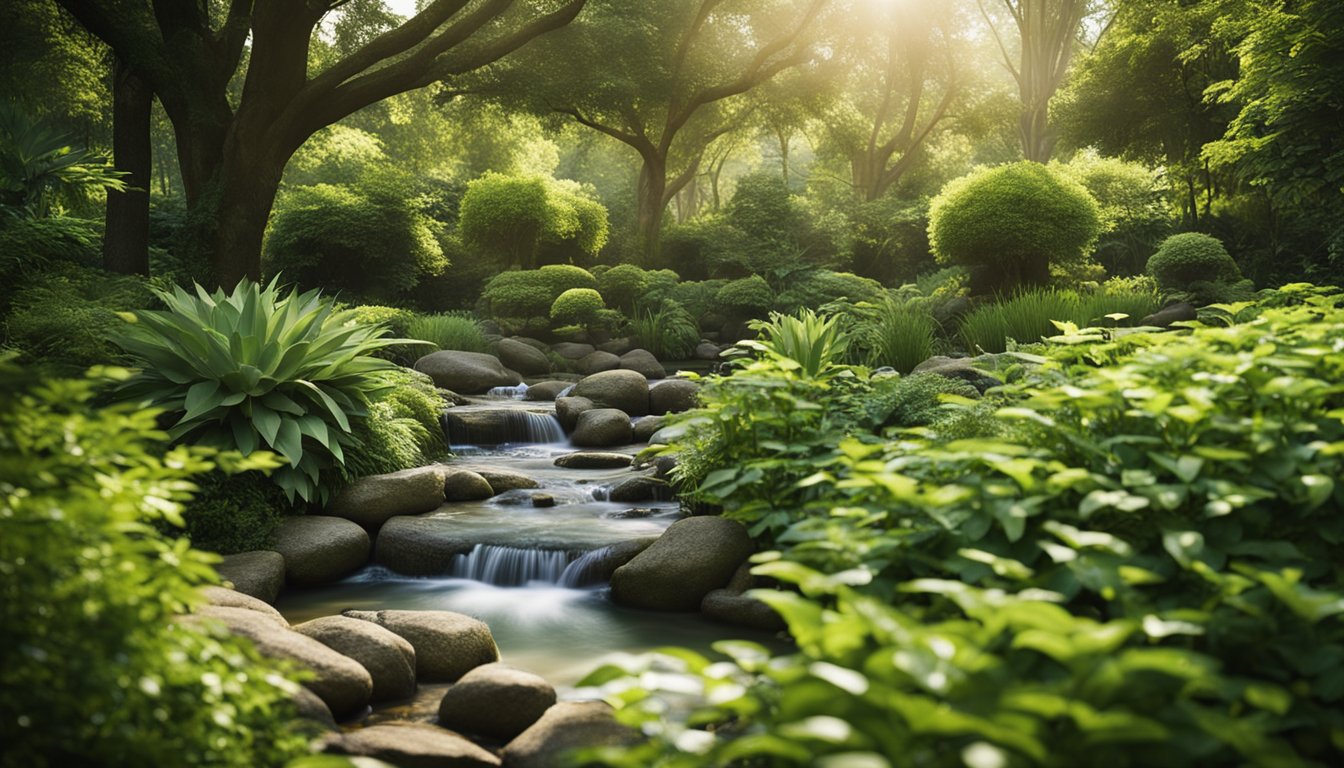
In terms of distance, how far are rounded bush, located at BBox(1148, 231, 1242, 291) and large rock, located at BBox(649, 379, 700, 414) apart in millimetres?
8548

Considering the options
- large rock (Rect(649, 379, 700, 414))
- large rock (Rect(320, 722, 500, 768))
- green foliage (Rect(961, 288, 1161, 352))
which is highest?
green foliage (Rect(961, 288, 1161, 352))

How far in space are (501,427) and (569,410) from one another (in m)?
0.91

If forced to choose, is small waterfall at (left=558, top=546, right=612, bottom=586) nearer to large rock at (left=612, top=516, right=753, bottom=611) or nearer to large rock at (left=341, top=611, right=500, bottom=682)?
large rock at (left=612, top=516, right=753, bottom=611)

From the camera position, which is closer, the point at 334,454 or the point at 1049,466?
the point at 1049,466

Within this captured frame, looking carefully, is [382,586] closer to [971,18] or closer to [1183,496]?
[1183,496]

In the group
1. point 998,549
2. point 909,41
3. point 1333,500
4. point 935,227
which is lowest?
point 998,549

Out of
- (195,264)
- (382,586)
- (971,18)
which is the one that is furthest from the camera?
(971,18)

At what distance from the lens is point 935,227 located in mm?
15125

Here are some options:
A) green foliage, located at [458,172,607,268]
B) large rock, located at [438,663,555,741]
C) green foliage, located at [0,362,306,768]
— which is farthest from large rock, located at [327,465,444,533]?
green foliage, located at [458,172,607,268]

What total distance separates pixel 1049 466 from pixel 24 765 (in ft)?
9.37

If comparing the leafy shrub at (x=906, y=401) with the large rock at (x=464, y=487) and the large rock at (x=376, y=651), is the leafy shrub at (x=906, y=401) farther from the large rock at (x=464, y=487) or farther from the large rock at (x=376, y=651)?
the large rock at (x=464, y=487)

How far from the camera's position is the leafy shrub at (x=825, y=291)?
18.6 metres

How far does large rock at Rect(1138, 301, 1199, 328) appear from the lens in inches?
Result: 468

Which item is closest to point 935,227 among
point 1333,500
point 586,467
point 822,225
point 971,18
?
point 586,467
